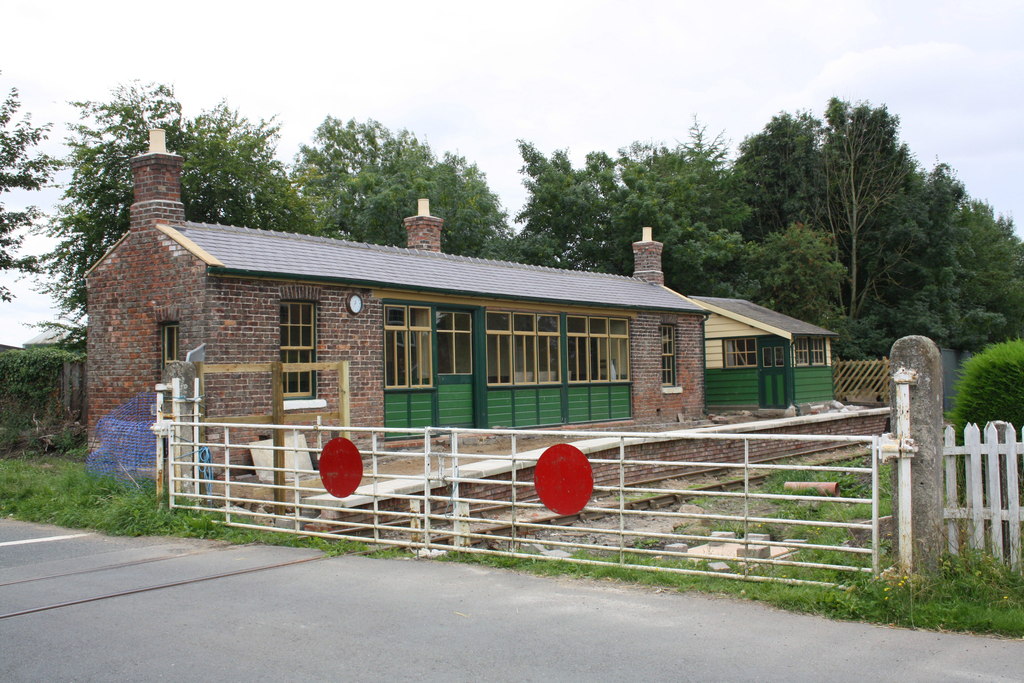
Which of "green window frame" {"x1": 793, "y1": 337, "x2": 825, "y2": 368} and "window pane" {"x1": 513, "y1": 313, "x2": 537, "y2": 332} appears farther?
"green window frame" {"x1": 793, "y1": 337, "x2": 825, "y2": 368}

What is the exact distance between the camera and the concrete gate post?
20.3ft

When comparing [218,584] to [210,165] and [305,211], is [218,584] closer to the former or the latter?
[210,165]

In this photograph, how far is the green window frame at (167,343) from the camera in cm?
1488

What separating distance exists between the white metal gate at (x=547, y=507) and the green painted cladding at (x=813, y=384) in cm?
936

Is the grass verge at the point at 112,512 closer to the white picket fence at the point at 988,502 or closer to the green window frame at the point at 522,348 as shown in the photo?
the white picket fence at the point at 988,502

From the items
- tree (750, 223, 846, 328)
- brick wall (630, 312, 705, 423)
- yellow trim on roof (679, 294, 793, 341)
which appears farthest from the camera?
tree (750, 223, 846, 328)

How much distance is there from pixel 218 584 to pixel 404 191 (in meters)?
34.0

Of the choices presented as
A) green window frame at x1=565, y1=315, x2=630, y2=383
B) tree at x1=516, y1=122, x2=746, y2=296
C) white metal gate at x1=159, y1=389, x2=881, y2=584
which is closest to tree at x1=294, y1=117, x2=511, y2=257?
tree at x1=516, y1=122, x2=746, y2=296

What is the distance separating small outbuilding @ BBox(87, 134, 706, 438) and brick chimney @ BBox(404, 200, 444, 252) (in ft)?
0.12

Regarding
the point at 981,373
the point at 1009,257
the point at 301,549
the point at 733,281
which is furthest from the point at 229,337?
the point at 1009,257

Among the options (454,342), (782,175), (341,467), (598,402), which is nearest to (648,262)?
(598,402)

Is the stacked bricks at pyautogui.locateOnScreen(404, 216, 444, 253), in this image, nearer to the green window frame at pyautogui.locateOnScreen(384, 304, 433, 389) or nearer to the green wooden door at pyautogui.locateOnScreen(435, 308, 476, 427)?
the green wooden door at pyautogui.locateOnScreen(435, 308, 476, 427)

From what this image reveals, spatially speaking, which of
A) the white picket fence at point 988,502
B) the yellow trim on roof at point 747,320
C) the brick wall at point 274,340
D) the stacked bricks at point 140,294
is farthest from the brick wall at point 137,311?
the yellow trim on roof at point 747,320

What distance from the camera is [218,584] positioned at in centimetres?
731
